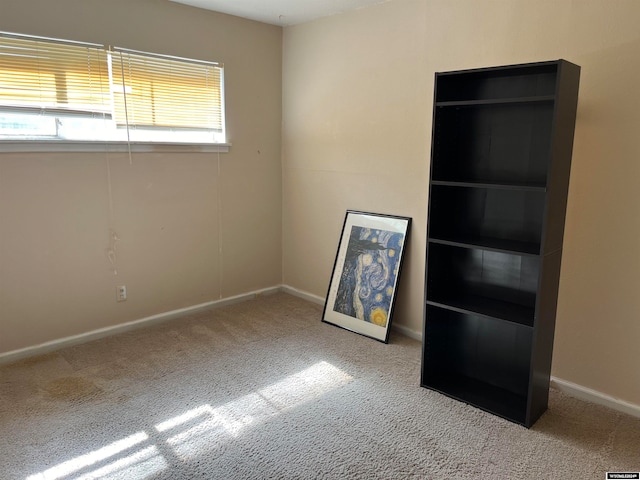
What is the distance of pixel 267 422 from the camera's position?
2.41 m

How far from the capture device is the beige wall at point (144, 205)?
117 inches

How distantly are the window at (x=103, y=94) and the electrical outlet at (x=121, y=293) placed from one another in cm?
107

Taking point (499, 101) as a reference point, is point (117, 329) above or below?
below

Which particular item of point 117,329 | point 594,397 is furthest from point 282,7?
point 594,397

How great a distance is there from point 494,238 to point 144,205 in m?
2.44

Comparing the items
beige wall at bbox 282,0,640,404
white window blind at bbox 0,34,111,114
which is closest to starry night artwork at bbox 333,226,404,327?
beige wall at bbox 282,0,640,404

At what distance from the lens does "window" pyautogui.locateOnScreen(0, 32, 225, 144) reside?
9.34 ft

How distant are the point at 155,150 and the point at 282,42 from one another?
1.53m

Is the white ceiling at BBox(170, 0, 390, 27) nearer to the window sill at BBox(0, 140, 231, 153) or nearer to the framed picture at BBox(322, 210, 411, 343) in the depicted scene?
the window sill at BBox(0, 140, 231, 153)

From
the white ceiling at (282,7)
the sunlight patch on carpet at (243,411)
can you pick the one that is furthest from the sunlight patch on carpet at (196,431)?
the white ceiling at (282,7)

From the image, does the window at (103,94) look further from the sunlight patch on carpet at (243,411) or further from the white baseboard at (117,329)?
the sunlight patch on carpet at (243,411)

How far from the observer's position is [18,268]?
2982mm

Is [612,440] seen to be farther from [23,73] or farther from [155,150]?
[23,73]

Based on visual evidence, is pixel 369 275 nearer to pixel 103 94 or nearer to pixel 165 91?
pixel 165 91
